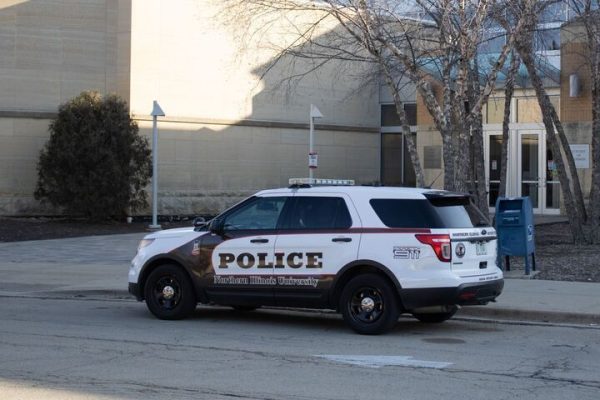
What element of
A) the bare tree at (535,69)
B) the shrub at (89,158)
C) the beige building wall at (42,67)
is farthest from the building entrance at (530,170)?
the beige building wall at (42,67)

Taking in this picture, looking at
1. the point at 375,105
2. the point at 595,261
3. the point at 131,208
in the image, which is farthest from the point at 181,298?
the point at 375,105

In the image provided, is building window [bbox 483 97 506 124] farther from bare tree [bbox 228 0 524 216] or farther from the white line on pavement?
the white line on pavement

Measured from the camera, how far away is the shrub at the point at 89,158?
26656 mm

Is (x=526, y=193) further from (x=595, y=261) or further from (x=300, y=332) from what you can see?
(x=300, y=332)

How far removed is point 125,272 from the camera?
17250mm

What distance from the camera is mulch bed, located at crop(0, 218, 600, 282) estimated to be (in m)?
15.9

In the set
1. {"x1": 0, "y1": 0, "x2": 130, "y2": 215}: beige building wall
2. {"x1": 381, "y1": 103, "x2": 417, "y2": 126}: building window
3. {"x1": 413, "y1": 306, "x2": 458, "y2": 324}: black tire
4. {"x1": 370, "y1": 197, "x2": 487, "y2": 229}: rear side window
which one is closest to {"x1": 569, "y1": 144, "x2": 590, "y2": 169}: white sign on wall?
{"x1": 381, "y1": 103, "x2": 417, "y2": 126}: building window

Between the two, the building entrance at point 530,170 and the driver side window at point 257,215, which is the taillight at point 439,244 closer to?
the driver side window at point 257,215

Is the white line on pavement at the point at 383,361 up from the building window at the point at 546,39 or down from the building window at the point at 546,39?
down

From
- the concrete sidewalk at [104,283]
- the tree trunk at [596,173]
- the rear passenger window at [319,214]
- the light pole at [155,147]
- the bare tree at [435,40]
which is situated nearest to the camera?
the rear passenger window at [319,214]

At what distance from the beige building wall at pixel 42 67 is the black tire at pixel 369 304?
1992 cm

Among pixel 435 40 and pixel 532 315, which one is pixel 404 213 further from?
pixel 435 40

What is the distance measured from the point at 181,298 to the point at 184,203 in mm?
18648

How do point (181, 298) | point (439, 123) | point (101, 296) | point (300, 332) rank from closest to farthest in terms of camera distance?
1. point (300, 332)
2. point (181, 298)
3. point (101, 296)
4. point (439, 123)
